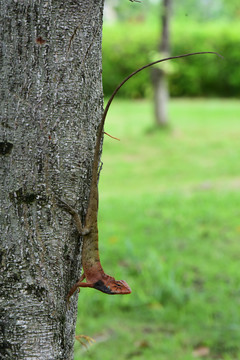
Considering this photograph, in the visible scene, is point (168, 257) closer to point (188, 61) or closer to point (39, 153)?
point (39, 153)

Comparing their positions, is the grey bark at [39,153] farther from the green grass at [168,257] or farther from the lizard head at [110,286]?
the green grass at [168,257]

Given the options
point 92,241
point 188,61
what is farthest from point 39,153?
point 188,61

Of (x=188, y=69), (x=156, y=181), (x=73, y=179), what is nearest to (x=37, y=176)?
(x=73, y=179)

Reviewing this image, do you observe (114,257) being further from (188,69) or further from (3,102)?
(188,69)

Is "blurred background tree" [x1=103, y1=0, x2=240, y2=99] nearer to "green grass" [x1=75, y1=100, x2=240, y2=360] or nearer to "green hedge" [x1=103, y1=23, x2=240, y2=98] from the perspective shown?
"green hedge" [x1=103, y1=23, x2=240, y2=98]

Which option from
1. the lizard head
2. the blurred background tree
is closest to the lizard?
the lizard head

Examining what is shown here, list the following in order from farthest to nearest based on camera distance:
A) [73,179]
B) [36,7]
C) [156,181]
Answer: [156,181] < [73,179] < [36,7]
